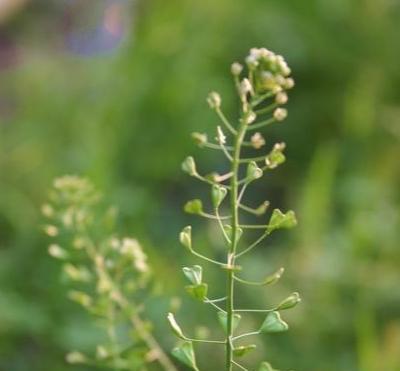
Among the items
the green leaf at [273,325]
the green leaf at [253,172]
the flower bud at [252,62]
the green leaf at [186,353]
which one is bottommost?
the green leaf at [186,353]

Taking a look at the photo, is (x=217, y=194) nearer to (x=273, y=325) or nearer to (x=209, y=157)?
(x=273, y=325)

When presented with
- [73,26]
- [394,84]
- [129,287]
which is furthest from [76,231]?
[73,26]

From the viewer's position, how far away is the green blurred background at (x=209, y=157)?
1792 millimetres

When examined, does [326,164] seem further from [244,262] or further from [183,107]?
[183,107]

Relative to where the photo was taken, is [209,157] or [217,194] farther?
[209,157]

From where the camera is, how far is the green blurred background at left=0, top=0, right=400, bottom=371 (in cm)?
179

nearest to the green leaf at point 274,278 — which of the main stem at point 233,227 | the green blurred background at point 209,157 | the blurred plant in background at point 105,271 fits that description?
the main stem at point 233,227

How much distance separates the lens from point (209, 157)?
2.30m

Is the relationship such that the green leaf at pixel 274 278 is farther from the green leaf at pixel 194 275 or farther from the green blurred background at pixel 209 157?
the green blurred background at pixel 209 157

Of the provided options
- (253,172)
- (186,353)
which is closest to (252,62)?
(253,172)

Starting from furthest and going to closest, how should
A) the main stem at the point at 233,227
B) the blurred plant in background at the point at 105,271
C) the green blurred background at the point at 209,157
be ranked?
the green blurred background at the point at 209,157
the blurred plant in background at the point at 105,271
the main stem at the point at 233,227

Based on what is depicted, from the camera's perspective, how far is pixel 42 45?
3396mm

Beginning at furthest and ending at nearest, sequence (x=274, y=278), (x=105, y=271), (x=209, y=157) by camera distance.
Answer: (x=209, y=157) < (x=105, y=271) < (x=274, y=278)

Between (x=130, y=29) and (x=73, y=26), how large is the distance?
545 mm
